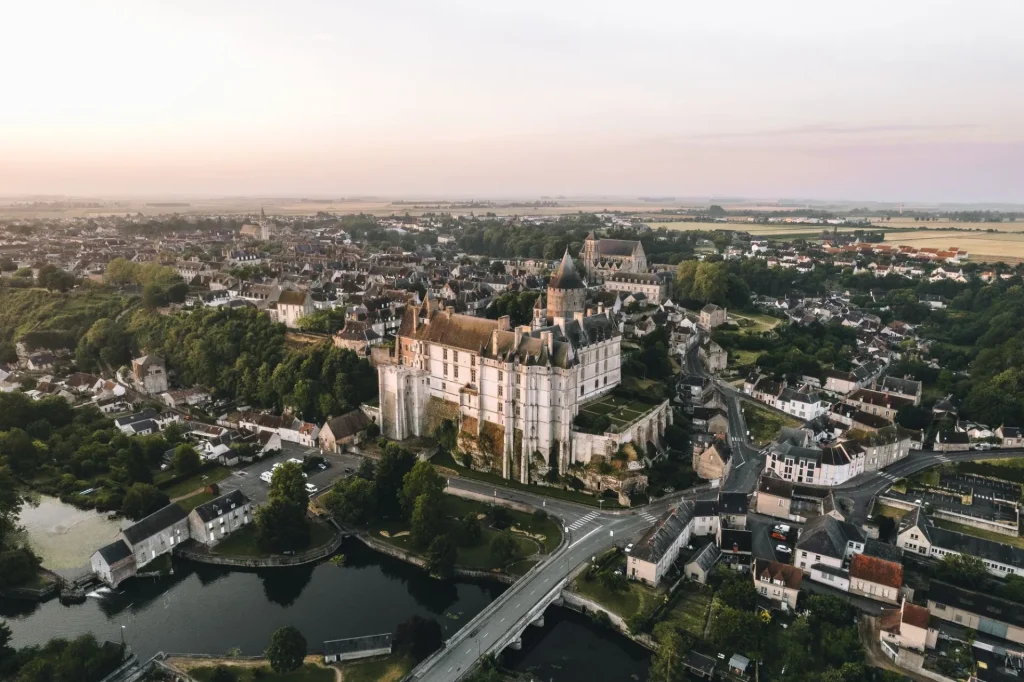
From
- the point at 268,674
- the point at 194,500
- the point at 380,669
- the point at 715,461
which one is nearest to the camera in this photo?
the point at 268,674

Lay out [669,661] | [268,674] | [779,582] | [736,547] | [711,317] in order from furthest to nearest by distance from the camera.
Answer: [711,317] < [736,547] < [779,582] < [268,674] < [669,661]

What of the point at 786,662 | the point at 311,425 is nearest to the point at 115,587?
the point at 311,425

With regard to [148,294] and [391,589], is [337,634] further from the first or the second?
[148,294]

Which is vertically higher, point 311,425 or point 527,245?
point 527,245

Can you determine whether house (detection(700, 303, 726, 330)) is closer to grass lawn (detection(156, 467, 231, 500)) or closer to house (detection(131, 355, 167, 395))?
grass lawn (detection(156, 467, 231, 500))

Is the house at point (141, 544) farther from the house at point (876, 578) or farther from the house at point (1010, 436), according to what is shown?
the house at point (1010, 436)

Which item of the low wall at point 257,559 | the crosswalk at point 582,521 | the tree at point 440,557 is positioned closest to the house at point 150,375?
the low wall at point 257,559

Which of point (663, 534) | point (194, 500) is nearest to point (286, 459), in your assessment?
point (194, 500)

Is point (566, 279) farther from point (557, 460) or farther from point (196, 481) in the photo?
point (196, 481)
